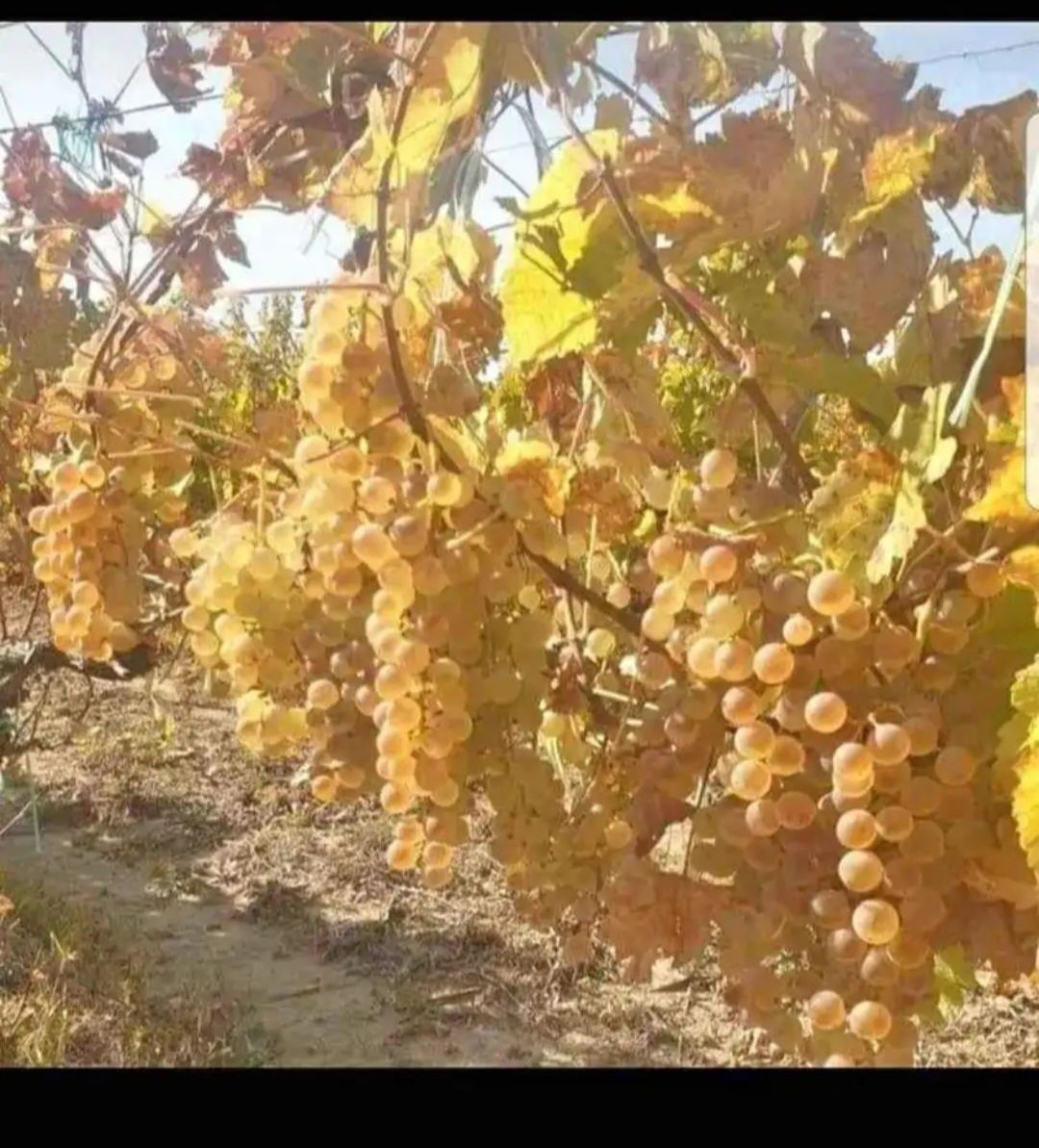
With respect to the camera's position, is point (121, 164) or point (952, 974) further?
point (121, 164)

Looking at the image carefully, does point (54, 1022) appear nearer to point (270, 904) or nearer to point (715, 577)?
point (270, 904)

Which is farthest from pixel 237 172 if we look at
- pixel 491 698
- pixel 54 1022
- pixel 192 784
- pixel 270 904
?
pixel 192 784

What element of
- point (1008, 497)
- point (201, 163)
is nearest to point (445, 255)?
point (1008, 497)

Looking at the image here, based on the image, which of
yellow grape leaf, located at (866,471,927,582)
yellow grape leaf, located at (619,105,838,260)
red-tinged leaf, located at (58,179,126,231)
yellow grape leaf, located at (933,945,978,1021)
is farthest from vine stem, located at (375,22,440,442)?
red-tinged leaf, located at (58,179,126,231)

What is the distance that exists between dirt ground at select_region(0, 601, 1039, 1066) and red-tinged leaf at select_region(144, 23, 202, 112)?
59 cm

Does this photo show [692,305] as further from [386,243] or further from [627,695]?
[627,695]

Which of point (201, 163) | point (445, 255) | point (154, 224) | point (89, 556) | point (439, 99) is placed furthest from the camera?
point (154, 224)

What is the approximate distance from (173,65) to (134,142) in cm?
16

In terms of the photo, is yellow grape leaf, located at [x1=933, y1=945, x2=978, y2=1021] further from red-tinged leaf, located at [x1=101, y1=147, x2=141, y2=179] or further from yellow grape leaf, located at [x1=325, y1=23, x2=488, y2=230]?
red-tinged leaf, located at [x1=101, y1=147, x2=141, y2=179]

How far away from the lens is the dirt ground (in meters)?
1.73

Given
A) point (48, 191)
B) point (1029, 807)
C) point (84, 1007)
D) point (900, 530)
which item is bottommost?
point (84, 1007)

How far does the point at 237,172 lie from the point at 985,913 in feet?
2.66

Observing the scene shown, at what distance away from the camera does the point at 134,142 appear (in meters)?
1.33

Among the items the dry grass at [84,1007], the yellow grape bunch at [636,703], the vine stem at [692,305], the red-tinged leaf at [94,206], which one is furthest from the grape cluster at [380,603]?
the dry grass at [84,1007]
